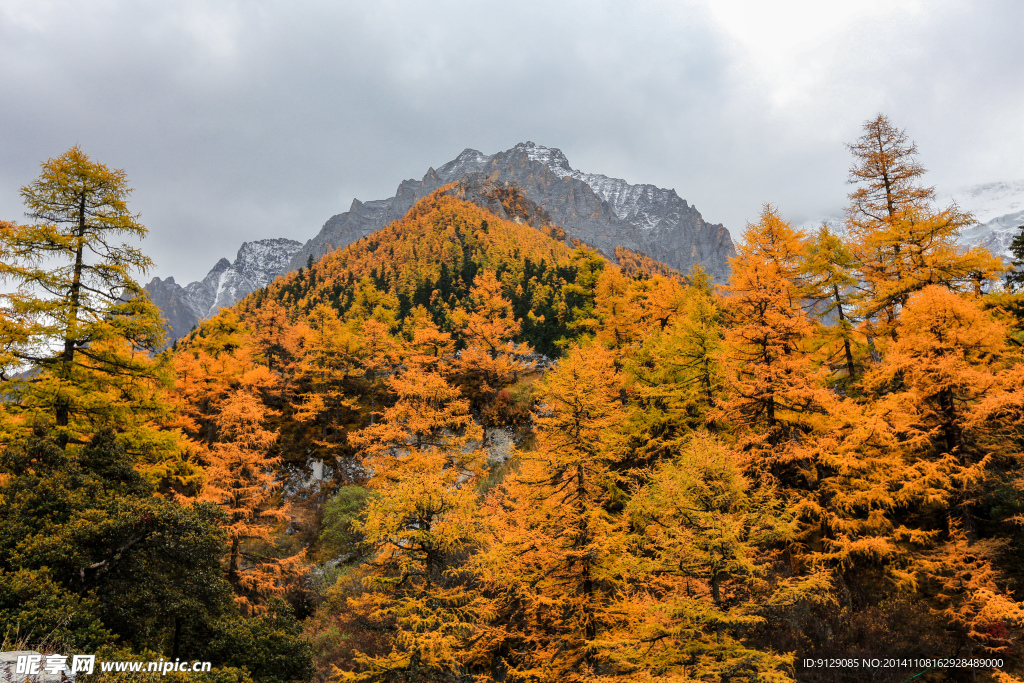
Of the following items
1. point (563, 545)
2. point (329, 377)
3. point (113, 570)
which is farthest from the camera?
point (329, 377)

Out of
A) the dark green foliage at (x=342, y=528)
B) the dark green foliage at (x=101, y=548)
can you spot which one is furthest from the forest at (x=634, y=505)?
the dark green foliage at (x=342, y=528)

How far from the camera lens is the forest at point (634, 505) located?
1103 cm

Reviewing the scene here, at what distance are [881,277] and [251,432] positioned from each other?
99.9ft

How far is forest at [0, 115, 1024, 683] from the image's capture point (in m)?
11.0

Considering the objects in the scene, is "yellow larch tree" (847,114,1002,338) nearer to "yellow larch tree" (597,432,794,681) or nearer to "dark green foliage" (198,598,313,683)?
"yellow larch tree" (597,432,794,681)

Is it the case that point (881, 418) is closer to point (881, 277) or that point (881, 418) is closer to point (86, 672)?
point (881, 277)

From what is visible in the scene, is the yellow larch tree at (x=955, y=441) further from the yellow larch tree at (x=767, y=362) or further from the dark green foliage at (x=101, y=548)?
the dark green foliage at (x=101, y=548)

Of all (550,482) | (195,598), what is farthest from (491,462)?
(195,598)

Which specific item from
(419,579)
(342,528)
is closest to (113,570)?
(419,579)

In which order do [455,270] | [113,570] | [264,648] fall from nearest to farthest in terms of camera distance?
[113,570] < [264,648] < [455,270]

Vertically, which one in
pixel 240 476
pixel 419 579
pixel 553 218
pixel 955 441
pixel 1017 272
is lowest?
pixel 419 579

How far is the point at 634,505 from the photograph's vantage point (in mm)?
13750

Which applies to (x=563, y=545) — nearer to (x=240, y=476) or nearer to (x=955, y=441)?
(x=955, y=441)

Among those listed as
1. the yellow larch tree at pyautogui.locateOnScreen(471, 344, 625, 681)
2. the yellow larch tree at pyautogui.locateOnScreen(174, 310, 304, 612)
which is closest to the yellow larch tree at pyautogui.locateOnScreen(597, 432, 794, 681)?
the yellow larch tree at pyautogui.locateOnScreen(471, 344, 625, 681)
